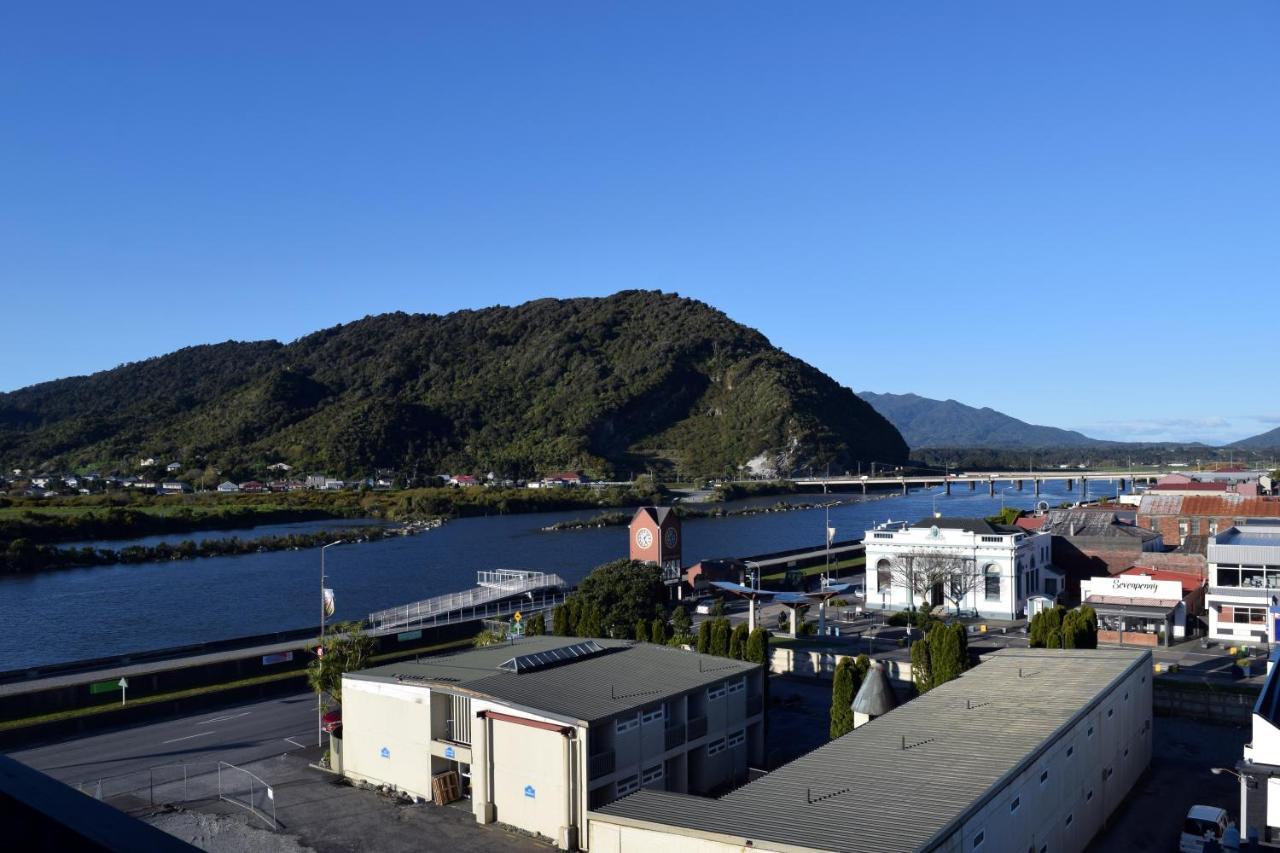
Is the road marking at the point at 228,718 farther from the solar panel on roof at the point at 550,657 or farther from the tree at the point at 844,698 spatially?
the tree at the point at 844,698

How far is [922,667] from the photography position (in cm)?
2769

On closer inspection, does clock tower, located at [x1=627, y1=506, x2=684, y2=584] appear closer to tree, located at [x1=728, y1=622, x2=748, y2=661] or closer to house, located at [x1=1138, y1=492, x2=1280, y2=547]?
tree, located at [x1=728, y1=622, x2=748, y2=661]

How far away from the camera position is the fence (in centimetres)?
2112

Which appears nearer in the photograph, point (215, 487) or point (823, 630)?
point (823, 630)

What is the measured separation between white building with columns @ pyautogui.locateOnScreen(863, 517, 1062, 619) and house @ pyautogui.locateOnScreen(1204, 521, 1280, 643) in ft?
26.2

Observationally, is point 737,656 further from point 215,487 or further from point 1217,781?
point 215,487

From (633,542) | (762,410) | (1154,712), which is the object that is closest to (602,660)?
(1154,712)

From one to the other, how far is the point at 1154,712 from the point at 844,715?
35.4 feet

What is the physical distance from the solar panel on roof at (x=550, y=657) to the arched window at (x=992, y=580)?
25.5 metres

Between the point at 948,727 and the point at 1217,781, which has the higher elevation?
the point at 948,727

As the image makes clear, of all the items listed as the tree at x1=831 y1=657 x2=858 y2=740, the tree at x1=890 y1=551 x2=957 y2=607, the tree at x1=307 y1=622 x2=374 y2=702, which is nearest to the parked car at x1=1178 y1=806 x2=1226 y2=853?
the tree at x1=831 y1=657 x2=858 y2=740

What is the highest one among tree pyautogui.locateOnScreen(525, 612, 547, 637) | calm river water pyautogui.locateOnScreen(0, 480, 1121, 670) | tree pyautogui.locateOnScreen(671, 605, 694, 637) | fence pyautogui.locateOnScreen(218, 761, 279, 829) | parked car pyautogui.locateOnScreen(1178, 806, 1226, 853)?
tree pyautogui.locateOnScreen(525, 612, 547, 637)

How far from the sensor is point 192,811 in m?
21.1

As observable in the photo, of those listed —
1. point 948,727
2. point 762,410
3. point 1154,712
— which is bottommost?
point 1154,712
